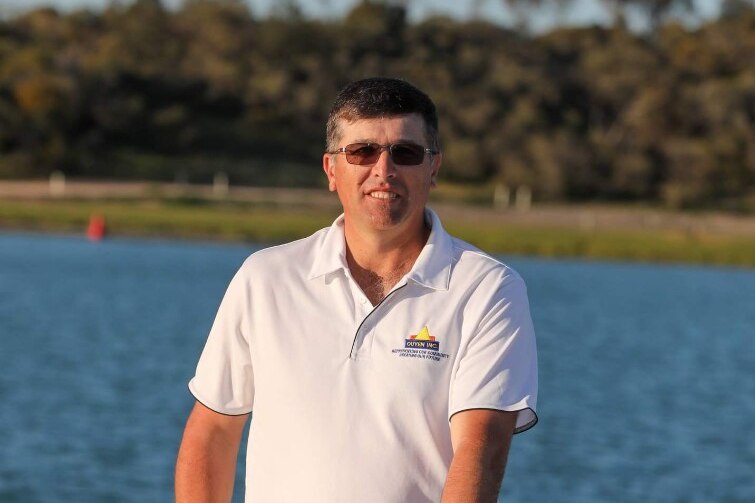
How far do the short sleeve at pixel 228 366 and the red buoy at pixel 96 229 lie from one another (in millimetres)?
59231

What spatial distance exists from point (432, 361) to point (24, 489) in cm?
1509

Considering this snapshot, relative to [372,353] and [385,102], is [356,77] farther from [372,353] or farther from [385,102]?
[372,353]

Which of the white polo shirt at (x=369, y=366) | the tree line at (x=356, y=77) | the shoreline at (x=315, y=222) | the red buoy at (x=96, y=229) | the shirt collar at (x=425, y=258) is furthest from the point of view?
the tree line at (x=356, y=77)

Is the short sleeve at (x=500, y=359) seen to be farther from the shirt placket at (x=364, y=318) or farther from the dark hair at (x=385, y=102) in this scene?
the dark hair at (x=385, y=102)

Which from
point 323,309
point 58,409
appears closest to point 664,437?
point 58,409

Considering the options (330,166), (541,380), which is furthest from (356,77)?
(330,166)

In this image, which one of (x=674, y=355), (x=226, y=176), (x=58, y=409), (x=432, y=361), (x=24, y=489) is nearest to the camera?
(x=432, y=361)

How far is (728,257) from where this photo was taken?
2621 inches

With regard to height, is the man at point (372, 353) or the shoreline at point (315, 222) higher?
the man at point (372, 353)

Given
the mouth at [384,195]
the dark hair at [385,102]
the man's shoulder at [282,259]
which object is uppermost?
the dark hair at [385,102]

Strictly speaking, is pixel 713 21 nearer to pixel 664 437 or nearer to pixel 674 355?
pixel 674 355

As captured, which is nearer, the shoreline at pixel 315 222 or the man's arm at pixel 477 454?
the man's arm at pixel 477 454

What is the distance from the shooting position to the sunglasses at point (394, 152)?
13.8 ft

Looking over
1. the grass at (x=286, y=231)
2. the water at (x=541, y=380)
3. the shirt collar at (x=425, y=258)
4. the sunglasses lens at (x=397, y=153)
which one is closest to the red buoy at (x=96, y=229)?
the grass at (x=286, y=231)
